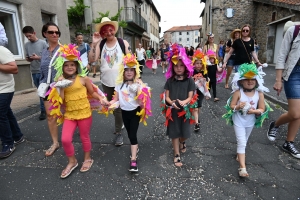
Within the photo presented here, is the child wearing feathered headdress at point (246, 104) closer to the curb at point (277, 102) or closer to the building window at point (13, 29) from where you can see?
the curb at point (277, 102)

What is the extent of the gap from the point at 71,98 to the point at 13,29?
21.2ft

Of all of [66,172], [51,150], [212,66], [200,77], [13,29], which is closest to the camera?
[66,172]

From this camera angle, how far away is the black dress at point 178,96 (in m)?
2.81

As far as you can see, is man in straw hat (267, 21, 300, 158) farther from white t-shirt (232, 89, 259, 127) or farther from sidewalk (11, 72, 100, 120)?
sidewalk (11, 72, 100, 120)

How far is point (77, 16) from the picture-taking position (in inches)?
627

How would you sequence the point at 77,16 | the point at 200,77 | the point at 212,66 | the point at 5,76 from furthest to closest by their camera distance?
1. the point at 77,16
2. the point at 212,66
3. the point at 200,77
4. the point at 5,76

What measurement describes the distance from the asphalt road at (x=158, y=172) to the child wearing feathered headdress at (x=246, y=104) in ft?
1.12

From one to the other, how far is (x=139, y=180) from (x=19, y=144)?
233 centimetres

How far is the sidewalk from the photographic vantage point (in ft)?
16.8

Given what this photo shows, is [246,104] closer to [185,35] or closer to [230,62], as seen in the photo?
[230,62]

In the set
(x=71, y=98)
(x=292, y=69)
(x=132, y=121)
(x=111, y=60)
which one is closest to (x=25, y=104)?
(x=111, y=60)

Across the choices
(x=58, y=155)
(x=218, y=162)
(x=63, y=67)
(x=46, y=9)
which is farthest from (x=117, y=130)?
(x=46, y=9)

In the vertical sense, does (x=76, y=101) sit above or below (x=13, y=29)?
below

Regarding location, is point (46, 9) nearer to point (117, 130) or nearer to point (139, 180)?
point (117, 130)
